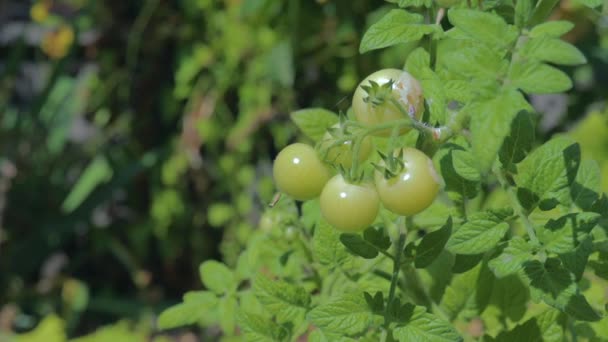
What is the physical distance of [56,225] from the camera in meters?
2.58

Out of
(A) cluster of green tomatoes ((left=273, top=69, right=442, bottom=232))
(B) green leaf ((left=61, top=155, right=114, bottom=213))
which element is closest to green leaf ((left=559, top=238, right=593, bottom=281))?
(A) cluster of green tomatoes ((left=273, top=69, right=442, bottom=232))

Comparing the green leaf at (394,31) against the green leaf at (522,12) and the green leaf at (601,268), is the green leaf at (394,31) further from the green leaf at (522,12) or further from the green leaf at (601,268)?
the green leaf at (601,268)

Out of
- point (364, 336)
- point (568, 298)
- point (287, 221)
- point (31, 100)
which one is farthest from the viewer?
point (31, 100)

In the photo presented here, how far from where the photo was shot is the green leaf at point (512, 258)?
541 millimetres

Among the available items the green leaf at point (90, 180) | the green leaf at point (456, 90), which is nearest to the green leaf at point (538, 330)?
the green leaf at point (456, 90)

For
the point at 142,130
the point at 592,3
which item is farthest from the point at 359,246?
the point at 142,130

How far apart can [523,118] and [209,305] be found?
0.40 metres

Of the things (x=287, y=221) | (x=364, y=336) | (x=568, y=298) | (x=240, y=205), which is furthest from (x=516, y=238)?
(x=240, y=205)

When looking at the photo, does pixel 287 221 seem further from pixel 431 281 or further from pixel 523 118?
pixel 523 118

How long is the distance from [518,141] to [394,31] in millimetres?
123

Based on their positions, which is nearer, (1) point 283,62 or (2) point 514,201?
(2) point 514,201

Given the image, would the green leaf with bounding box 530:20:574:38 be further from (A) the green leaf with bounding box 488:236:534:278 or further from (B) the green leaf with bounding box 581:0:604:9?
(A) the green leaf with bounding box 488:236:534:278

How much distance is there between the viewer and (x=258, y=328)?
0.65m

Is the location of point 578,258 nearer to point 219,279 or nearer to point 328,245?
point 328,245
